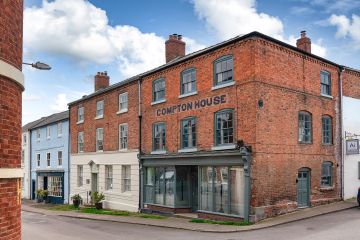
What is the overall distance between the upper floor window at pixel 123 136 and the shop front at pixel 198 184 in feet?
9.93

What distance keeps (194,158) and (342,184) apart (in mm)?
8780

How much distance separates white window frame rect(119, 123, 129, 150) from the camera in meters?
28.8

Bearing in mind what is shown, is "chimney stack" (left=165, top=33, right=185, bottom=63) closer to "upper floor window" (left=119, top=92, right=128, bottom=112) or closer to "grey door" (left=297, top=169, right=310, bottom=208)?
"upper floor window" (left=119, top=92, right=128, bottom=112)

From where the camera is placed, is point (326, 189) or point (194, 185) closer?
point (326, 189)

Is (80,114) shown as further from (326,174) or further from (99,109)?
(326,174)

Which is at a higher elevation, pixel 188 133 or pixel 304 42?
pixel 304 42

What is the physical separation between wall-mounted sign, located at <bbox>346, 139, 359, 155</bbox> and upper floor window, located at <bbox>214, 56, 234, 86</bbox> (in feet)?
28.3

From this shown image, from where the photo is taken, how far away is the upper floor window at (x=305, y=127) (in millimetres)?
21547

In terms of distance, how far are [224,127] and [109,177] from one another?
44.1ft

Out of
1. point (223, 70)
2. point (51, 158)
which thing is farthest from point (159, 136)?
point (51, 158)

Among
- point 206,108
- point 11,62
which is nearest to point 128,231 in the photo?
point 206,108

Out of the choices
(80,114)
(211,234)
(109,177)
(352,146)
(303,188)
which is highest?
(80,114)

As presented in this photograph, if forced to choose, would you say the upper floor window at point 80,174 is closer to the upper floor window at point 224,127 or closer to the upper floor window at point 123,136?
the upper floor window at point 123,136

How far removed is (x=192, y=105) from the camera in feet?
74.4
